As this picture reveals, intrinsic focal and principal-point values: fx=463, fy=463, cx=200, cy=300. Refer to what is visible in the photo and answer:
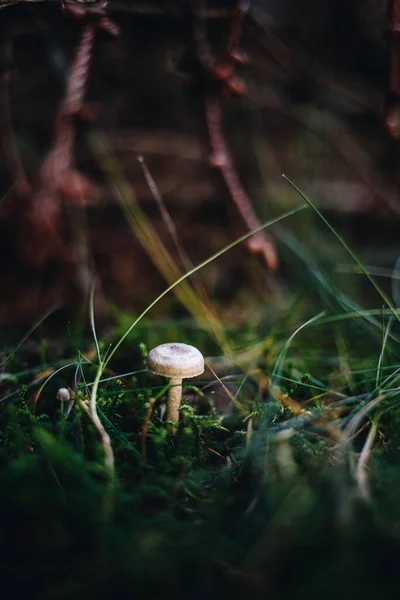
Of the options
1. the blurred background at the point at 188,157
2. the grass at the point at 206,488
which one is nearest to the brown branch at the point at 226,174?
the blurred background at the point at 188,157

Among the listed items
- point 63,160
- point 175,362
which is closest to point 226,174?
point 63,160

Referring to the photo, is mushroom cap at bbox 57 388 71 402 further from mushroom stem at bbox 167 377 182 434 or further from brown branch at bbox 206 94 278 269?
Answer: brown branch at bbox 206 94 278 269

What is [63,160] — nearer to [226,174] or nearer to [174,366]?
[226,174]

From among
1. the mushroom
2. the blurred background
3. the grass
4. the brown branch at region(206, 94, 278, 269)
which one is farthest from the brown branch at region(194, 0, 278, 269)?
the mushroom

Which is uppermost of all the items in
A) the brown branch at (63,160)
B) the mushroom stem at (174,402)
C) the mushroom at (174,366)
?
the brown branch at (63,160)

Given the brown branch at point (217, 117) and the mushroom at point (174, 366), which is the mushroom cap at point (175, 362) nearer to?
the mushroom at point (174, 366)

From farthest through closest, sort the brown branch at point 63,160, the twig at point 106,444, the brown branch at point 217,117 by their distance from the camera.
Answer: the brown branch at point 217,117
the brown branch at point 63,160
the twig at point 106,444
